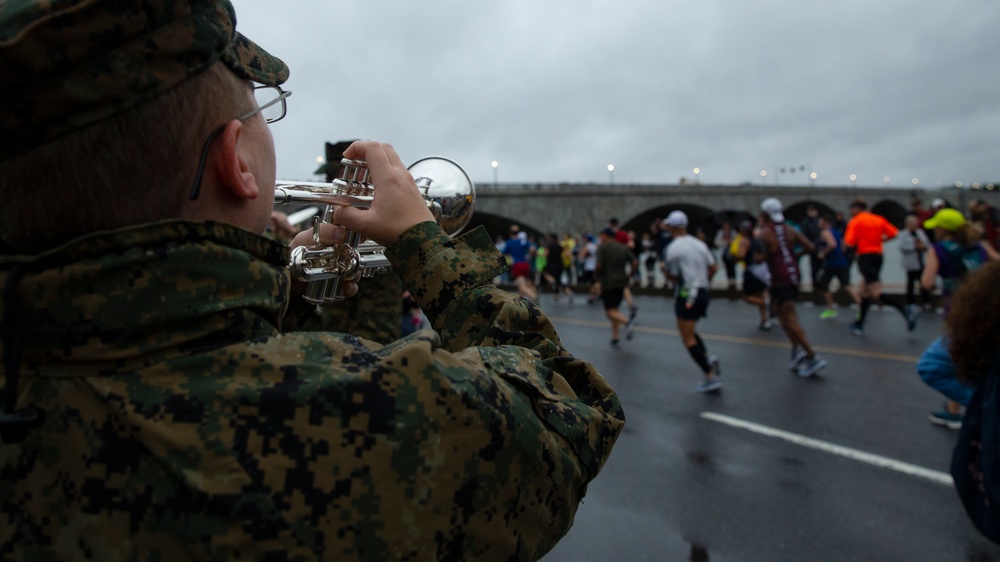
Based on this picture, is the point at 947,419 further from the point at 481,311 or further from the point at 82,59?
the point at 82,59

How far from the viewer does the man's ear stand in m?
0.95

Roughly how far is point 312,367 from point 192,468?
189 mm

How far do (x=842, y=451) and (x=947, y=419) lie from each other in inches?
51.0

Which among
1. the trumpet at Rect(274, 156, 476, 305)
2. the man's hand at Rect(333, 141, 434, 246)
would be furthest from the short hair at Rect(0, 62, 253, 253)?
the trumpet at Rect(274, 156, 476, 305)

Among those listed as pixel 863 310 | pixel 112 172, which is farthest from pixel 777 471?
pixel 863 310

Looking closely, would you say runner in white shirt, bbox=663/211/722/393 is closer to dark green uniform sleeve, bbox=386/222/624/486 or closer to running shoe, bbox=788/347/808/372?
running shoe, bbox=788/347/808/372

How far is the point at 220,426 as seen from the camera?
0.85 metres

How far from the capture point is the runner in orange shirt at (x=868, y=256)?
10.3 m

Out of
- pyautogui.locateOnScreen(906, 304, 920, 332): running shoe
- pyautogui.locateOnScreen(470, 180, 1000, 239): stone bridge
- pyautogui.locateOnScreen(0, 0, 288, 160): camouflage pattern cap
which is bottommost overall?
pyautogui.locateOnScreen(906, 304, 920, 332): running shoe

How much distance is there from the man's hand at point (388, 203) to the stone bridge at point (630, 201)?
34629 mm

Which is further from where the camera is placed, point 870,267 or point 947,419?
point 870,267

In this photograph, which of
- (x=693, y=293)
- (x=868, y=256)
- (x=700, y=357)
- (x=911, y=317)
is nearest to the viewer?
(x=700, y=357)

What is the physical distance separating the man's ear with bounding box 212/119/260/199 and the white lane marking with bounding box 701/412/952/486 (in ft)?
15.6

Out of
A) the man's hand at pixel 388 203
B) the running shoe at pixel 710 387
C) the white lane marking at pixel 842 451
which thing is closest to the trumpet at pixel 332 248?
the man's hand at pixel 388 203
